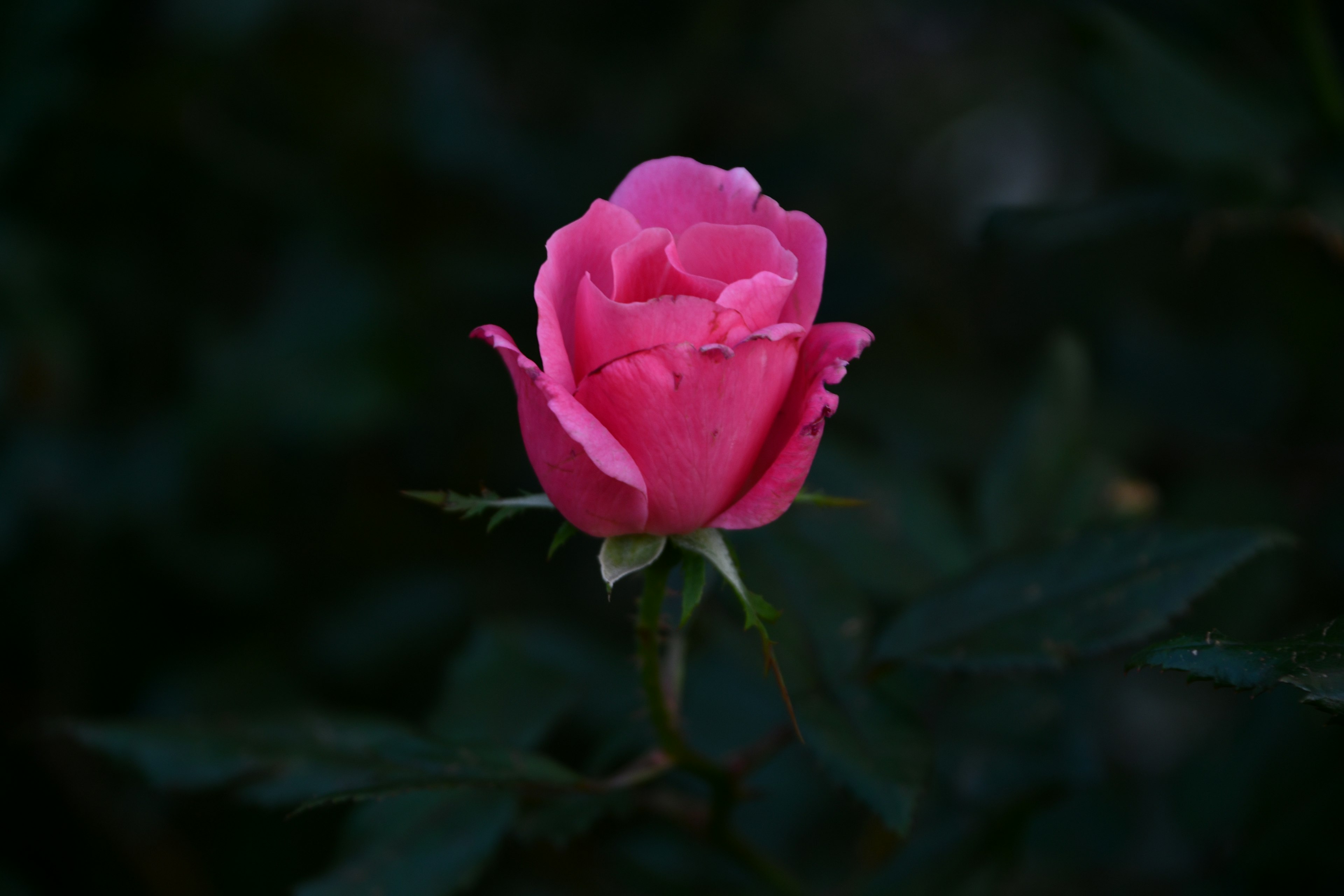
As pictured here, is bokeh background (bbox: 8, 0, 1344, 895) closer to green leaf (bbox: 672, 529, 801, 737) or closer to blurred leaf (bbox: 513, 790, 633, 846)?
blurred leaf (bbox: 513, 790, 633, 846)

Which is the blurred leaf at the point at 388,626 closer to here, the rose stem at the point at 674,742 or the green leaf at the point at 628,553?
the rose stem at the point at 674,742

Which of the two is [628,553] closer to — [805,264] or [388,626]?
[805,264]

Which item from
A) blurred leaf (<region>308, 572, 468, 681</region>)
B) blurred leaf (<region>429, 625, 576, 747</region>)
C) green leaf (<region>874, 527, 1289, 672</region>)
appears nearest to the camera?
green leaf (<region>874, 527, 1289, 672</region>)

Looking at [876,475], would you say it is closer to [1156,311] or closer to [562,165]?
[1156,311]

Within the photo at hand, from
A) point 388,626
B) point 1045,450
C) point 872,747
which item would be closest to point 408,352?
point 388,626

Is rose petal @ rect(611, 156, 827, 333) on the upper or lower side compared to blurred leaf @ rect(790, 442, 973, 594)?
upper

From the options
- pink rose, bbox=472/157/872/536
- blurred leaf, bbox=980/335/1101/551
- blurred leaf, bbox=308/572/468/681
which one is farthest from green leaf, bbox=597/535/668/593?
blurred leaf, bbox=308/572/468/681
